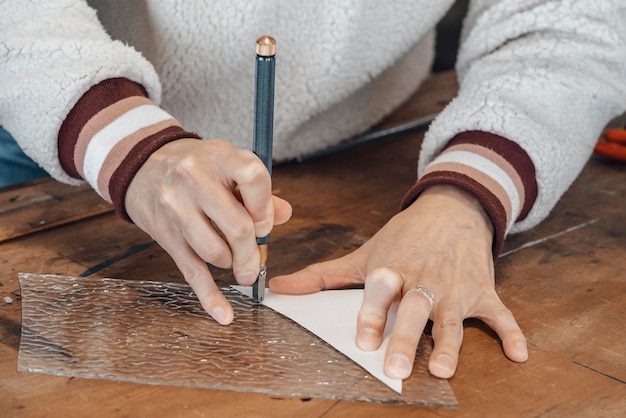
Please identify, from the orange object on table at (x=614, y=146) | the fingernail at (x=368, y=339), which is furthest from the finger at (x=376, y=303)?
the orange object on table at (x=614, y=146)

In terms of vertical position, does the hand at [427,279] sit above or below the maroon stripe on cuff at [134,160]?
below

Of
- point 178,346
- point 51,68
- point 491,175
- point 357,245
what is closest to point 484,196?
point 491,175

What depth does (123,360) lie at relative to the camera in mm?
598

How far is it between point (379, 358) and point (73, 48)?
0.46m

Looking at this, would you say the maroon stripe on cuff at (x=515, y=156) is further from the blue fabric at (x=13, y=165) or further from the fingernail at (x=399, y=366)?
the blue fabric at (x=13, y=165)

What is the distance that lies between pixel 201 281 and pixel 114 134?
0.18 m

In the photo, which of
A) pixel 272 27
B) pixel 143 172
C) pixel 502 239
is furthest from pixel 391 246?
pixel 272 27

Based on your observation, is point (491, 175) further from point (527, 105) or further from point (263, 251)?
point (263, 251)

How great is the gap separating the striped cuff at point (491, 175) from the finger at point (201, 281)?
0.25m

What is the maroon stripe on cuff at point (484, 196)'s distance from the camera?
0.78 metres

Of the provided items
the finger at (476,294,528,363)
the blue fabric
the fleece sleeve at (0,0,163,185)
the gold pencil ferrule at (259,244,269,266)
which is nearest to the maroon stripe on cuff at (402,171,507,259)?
the finger at (476,294,528,363)

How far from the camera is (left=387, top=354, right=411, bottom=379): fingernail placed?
1.96 feet

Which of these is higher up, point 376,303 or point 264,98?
point 264,98

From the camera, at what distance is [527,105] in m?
0.88
